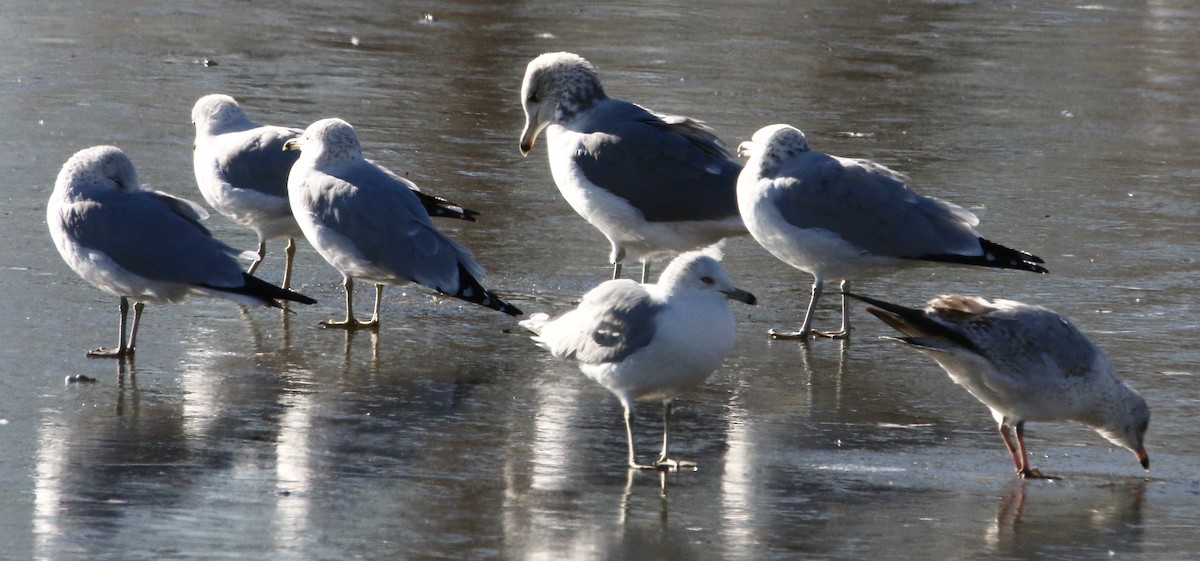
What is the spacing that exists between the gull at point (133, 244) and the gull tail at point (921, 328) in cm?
245

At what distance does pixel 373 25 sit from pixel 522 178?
7.11 meters

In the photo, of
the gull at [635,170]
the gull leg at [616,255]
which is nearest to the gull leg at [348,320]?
the gull at [635,170]

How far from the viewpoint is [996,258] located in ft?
25.6

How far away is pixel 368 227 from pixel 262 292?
2.97ft

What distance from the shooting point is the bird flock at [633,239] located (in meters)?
6.20

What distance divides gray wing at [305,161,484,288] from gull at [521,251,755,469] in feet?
4.72

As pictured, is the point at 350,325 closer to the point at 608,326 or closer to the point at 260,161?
the point at 260,161

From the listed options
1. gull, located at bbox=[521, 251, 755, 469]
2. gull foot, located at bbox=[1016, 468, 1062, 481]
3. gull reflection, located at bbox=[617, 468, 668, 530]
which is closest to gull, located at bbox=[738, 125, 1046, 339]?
gull foot, located at bbox=[1016, 468, 1062, 481]

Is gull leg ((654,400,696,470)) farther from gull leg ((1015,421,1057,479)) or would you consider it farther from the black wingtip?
the black wingtip

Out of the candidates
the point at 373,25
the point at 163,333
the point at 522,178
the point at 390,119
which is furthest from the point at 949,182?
the point at 373,25

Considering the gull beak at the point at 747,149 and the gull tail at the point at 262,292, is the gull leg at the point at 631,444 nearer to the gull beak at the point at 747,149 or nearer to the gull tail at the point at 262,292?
the gull tail at the point at 262,292

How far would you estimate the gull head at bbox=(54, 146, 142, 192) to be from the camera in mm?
7227

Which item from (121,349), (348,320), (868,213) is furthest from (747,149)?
(121,349)

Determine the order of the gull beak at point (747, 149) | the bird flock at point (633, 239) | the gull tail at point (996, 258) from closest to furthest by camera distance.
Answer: the bird flock at point (633, 239) → the gull tail at point (996, 258) → the gull beak at point (747, 149)
